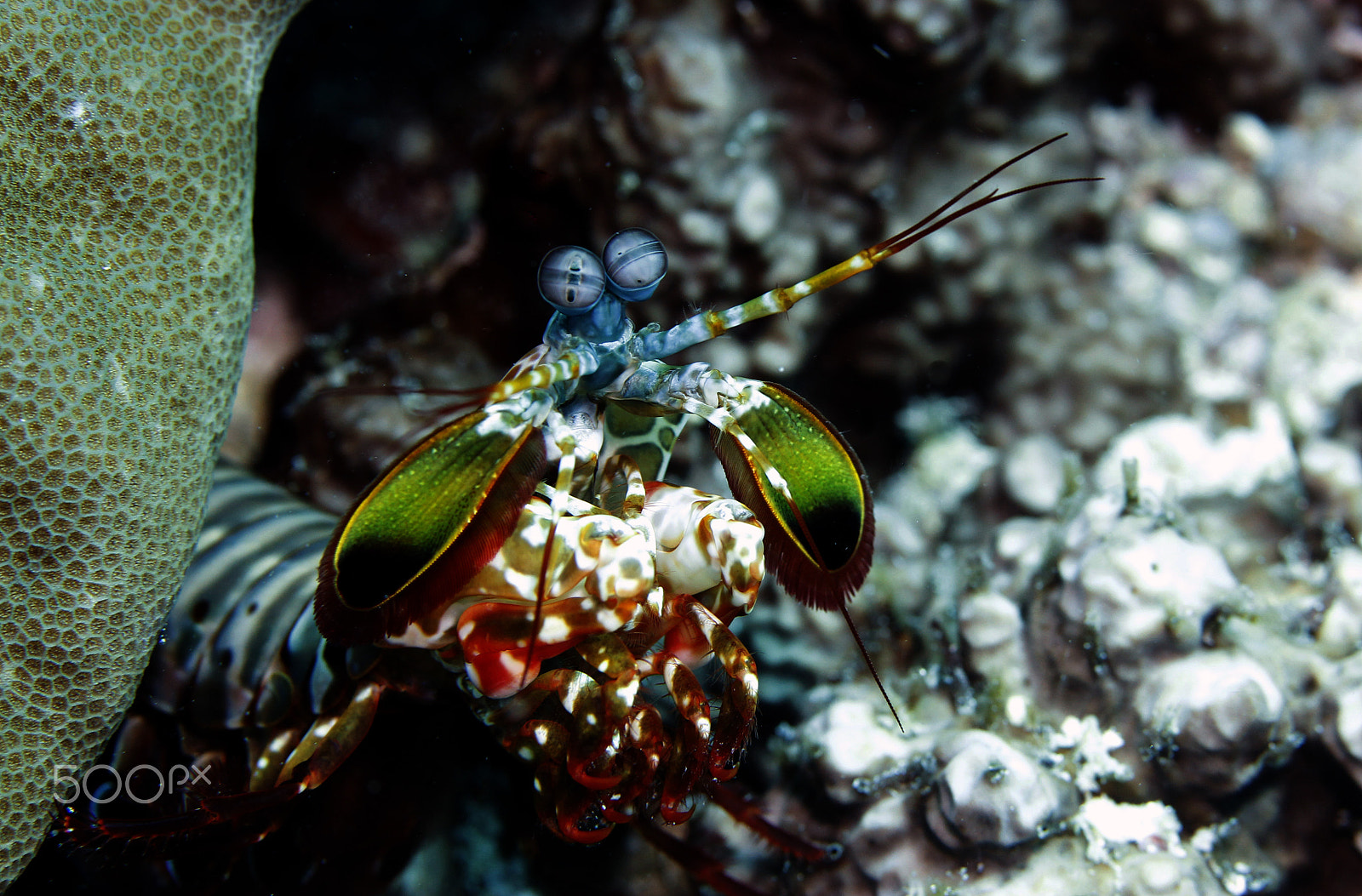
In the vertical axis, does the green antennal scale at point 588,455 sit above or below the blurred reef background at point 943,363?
above

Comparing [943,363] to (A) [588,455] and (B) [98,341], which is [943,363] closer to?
(A) [588,455]

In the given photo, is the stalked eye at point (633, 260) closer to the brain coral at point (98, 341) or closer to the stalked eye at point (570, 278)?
the stalked eye at point (570, 278)

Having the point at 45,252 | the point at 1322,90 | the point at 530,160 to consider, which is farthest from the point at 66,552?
the point at 1322,90

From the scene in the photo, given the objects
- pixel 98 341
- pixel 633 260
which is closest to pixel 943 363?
pixel 633 260

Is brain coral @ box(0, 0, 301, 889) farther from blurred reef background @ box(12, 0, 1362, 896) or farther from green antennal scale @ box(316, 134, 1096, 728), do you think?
blurred reef background @ box(12, 0, 1362, 896)

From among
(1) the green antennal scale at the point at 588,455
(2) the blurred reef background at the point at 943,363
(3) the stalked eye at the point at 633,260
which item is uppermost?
(3) the stalked eye at the point at 633,260

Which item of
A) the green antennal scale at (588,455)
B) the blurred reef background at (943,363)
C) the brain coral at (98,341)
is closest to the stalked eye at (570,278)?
the green antennal scale at (588,455)

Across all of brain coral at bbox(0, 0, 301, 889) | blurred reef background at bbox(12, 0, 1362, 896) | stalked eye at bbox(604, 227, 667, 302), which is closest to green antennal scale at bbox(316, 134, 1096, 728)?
stalked eye at bbox(604, 227, 667, 302)
